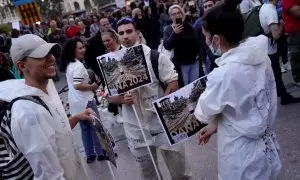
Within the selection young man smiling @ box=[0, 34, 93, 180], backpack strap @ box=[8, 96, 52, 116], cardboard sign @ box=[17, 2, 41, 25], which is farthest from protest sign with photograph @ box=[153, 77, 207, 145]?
cardboard sign @ box=[17, 2, 41, 25]

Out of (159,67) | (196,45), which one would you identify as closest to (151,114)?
(159,67)

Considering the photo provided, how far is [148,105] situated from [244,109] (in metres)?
1.32

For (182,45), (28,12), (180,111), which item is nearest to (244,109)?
(180,111)

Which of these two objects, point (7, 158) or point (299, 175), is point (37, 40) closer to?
point (7, 158)

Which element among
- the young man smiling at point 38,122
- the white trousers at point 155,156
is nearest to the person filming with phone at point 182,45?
the white trousers at point 155,156

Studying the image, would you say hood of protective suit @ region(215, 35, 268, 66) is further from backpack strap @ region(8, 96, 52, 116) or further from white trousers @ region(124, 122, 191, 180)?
white trousers @ region(124, 122, 191, 180)

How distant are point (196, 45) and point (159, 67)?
3.20m

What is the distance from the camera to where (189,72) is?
6688 millimetres

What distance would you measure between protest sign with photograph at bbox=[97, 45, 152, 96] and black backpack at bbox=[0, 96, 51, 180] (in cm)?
121

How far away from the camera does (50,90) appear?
2.61 m

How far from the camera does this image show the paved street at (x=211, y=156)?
445 centimetres

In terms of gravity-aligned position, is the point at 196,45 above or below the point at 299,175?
above

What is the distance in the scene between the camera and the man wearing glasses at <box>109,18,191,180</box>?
3510 millimetres

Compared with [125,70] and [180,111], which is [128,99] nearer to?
[125,70]
